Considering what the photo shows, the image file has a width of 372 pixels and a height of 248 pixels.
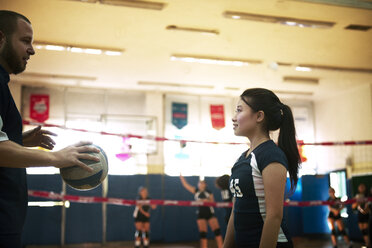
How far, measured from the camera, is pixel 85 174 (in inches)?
84.7

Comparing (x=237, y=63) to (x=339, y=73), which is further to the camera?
(x=339, y=73)

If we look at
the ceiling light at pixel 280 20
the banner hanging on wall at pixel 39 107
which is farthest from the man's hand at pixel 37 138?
the banner hanging on wall at pixel 39 107

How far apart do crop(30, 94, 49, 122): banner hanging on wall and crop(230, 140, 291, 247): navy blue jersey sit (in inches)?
457

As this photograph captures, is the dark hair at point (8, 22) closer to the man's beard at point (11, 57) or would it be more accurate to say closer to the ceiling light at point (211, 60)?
the man's beard at point (11, 57)

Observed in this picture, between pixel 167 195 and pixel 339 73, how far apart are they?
6661 millimetres

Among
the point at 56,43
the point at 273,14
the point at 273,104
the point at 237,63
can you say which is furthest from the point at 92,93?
the point at 273,104

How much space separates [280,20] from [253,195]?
690 cm

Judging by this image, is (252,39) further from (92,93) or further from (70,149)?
(70,149)

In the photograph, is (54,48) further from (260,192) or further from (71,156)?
(260,192)

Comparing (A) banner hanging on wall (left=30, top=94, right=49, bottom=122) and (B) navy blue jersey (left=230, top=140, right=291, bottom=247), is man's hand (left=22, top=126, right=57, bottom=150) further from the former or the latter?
(A) banner hanging on wall (left=30, top=94, right=49, bottom=122)

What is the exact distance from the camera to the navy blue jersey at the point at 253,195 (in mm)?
2170

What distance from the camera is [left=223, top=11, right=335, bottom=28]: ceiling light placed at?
26.6ft

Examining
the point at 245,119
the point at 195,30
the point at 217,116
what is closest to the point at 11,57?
the point at 245,119

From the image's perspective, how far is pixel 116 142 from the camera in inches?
507
